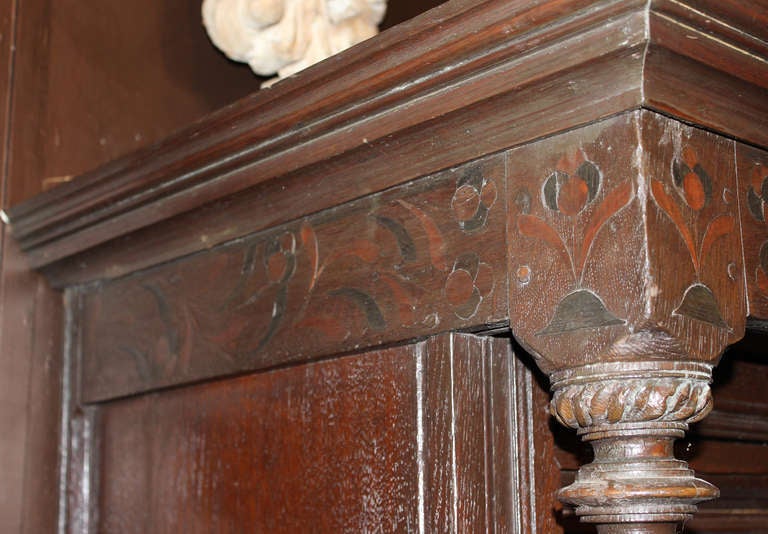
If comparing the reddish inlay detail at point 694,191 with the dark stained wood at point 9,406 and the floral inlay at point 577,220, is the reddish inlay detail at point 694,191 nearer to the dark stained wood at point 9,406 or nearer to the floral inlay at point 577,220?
the floral inlay at point 577,220

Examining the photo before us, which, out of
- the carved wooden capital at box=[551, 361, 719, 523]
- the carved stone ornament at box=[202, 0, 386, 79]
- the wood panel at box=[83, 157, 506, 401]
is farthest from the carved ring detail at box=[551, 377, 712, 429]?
the carved stone ornament at box=[202, 0, 386, 79]

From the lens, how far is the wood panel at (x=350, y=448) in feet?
3.08

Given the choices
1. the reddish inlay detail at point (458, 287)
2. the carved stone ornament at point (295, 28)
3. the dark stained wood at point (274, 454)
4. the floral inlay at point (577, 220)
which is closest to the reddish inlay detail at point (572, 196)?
the floral inlay at point (577, 220)

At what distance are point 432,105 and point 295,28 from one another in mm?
599

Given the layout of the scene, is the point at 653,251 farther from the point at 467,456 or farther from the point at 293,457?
the point at 293,457

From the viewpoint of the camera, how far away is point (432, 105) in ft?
3.03

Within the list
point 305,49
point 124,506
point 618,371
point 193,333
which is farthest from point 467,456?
point 305,49

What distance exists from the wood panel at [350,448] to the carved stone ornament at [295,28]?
0.49 m

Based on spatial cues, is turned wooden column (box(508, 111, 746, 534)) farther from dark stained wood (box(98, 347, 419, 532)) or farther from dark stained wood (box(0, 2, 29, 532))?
dark stained wood (box(0, 2, 29, 532))

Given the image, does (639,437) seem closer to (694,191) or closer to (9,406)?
(694,191)

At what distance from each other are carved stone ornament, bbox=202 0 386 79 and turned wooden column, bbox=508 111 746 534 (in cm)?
68

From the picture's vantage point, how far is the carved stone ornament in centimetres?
147

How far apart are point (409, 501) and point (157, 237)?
1.60 ft

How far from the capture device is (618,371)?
0.80 metres
